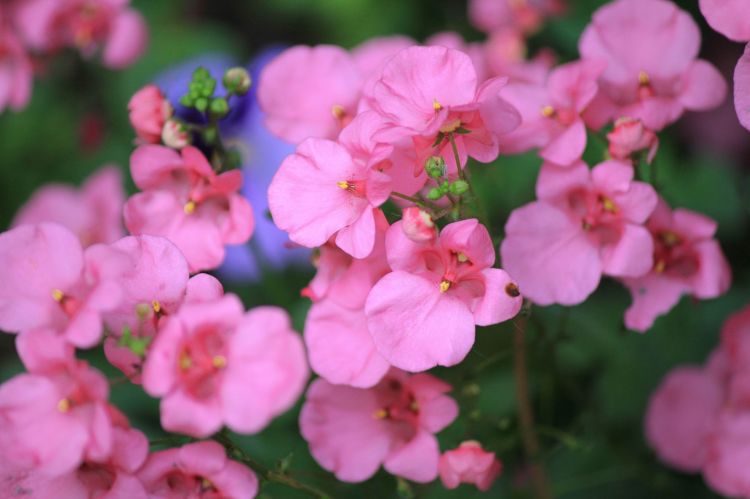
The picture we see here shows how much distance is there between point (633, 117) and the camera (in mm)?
1314

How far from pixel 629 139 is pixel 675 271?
0.25 meters

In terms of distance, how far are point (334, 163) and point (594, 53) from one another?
1.63 ft

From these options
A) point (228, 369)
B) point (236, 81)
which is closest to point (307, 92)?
point (236, 81)

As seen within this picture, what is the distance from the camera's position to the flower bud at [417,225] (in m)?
1.07

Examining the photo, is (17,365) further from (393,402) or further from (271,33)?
(271,33)

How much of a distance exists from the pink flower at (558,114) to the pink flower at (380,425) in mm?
364

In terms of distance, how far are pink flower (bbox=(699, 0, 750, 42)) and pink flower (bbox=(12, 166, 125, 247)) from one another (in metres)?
1.26

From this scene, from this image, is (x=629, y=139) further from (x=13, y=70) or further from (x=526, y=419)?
(x=13, y=70)

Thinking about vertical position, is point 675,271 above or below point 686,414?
above

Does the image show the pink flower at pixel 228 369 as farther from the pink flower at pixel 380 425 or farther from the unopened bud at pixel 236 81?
the unopened bud at pixel 236 81

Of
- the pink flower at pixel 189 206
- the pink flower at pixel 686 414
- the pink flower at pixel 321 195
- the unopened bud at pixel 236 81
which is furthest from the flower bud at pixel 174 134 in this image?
the pink flower at pixel 686 414

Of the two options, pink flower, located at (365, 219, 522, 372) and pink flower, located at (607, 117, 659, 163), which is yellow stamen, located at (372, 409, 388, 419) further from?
pink flower, located at (607, 117, 659, 163)

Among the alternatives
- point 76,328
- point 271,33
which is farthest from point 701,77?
point 271,33

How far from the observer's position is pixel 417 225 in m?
1.07
